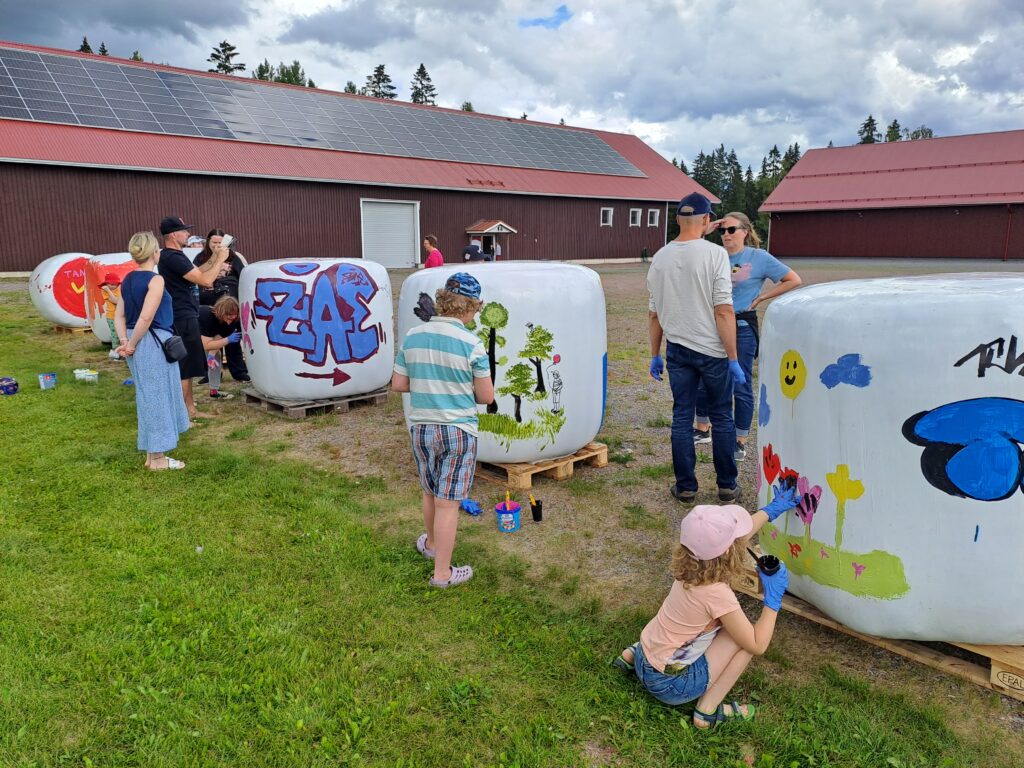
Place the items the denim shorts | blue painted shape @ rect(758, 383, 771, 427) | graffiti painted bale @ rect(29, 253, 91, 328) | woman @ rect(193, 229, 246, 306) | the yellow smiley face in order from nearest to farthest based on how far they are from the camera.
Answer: the denim shorts, the yellow smiley face, blue painted shape @ rect(758, 383, 771, 427), woman @ rect(193, 229, 246, 306), graffiti painted bale @ rect(29, 253, 91, 328)

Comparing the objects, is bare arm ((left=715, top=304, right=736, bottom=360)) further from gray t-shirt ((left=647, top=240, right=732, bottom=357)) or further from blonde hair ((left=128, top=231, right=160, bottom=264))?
blonde hair ((left=128, top=231, right=160, bottom=264))

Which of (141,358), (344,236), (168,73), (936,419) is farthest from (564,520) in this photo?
(168,73)

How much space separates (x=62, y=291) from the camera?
11.8m

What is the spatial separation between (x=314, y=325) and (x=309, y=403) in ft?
2.82

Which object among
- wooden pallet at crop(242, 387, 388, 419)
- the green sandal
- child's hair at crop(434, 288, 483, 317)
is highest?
child's hair at crop(434, 288, 483, 317)

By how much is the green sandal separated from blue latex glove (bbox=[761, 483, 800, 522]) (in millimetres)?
775

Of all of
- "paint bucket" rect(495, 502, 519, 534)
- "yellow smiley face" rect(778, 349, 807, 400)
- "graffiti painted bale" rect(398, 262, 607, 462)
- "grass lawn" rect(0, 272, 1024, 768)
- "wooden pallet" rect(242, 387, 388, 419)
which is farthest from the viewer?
"wooden pallet" rect(242, 387, 388, 419)

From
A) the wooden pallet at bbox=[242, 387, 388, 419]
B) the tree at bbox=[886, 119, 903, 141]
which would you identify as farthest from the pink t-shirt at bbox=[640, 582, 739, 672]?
the tree at bbox=[886, 119, 903, 141]

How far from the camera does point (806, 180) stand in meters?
37.3

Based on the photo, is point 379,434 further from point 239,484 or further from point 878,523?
point 878,523

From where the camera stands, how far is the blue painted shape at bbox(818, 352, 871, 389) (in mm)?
2635

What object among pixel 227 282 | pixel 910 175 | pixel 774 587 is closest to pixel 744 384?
pixel 774 587

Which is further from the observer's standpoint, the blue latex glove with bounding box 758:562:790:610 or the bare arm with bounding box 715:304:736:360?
the bare arm with bounding box 715:304:736:360

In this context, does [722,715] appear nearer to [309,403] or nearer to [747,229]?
[747,229]
